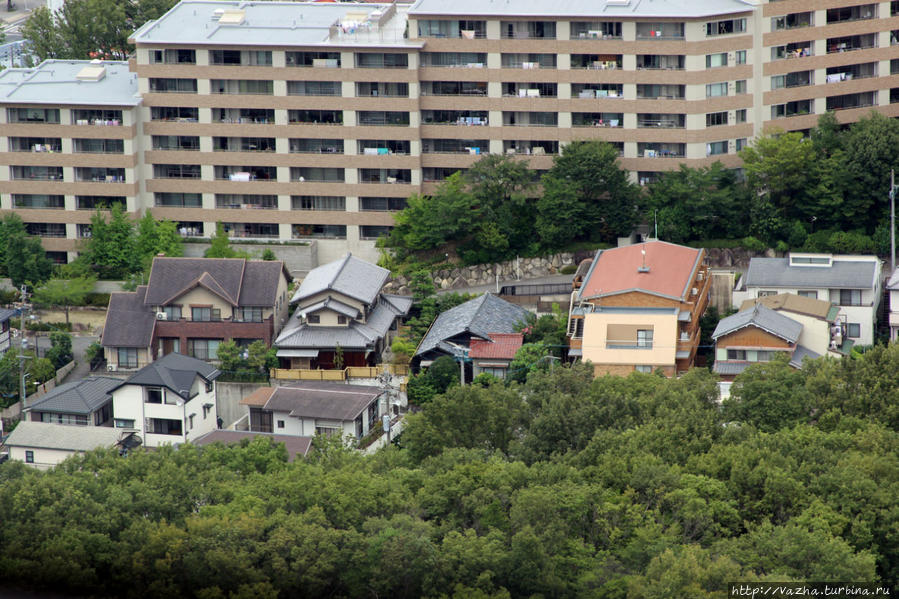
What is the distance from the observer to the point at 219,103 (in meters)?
94.2

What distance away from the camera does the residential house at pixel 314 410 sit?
78812 mm

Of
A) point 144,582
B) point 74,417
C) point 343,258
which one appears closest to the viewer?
point 144,582

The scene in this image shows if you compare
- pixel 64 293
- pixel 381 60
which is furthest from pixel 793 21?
pixel 64 293

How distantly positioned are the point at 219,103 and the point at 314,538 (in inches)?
1609

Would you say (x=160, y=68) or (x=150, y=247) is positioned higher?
(x=160, y=68)

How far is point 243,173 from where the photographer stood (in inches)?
3748

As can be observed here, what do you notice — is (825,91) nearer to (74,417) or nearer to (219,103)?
(219,103)

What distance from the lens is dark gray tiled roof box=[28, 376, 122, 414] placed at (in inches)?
3169

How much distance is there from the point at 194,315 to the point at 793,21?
3539 cm

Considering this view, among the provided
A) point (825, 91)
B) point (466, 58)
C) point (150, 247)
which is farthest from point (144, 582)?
point (825, 91)

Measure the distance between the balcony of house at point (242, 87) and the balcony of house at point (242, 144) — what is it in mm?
2499

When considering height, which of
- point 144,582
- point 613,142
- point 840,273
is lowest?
point 144,582

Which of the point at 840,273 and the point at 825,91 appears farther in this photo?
the point at 825,91

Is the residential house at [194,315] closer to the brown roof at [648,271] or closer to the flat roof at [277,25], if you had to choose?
the flat roof at [277,25]
